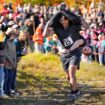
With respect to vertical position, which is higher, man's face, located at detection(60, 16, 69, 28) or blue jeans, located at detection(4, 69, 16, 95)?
man's face, located at detection(60, 16, 69, 28)

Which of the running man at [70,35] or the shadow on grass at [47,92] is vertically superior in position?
the running man at [70,35]

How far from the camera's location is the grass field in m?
9.74

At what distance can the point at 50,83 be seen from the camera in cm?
1204

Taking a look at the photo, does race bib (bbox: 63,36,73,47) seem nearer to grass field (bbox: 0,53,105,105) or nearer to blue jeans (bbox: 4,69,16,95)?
grass field (bbox: 0,53,105,105)

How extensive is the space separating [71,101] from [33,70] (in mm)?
4824

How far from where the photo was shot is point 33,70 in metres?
14.4

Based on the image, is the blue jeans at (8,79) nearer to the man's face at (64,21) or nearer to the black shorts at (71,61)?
the black shorts at (71,61)

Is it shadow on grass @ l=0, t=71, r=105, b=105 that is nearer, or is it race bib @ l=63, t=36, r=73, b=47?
shadow on grass @ l=0, t=71, r=105, b=105

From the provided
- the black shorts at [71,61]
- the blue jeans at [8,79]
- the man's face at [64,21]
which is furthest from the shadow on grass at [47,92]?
the man's face at [64,21]

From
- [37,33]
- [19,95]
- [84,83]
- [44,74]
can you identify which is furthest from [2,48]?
[37,33]

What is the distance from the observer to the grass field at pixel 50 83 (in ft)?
32.0

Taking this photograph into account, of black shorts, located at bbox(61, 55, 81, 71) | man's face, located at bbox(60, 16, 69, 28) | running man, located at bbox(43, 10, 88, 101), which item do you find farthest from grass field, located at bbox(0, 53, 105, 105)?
man's face, located at bbox(60, 16, 69, 28)

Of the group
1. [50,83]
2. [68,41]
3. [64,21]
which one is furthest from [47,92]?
[64,21]

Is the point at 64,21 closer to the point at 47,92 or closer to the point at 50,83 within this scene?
the point at 47,92
